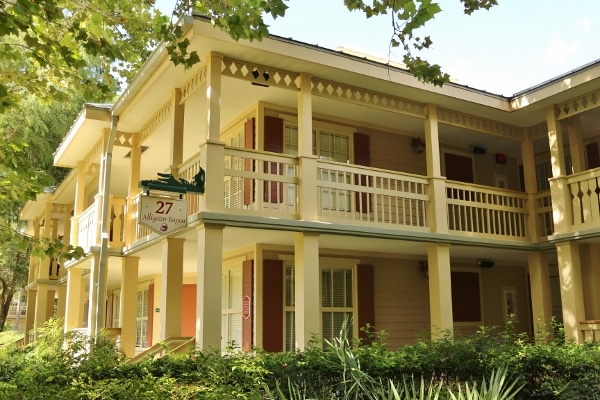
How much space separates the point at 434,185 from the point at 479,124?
6.87ft

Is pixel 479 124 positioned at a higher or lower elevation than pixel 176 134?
higher

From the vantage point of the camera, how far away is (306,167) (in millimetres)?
10180

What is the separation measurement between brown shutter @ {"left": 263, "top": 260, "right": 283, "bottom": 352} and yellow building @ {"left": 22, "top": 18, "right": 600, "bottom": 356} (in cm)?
3

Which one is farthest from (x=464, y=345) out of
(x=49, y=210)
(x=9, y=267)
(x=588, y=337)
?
(x=9, y=267)

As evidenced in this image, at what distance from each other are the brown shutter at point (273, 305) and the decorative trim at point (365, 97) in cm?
357

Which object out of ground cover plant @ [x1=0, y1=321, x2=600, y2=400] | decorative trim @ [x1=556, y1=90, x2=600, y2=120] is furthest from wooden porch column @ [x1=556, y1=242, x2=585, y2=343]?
ground cover plant @ [x1=0, y1=321, x2=600, y2=400]

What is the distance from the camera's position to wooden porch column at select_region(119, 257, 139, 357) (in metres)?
13.0

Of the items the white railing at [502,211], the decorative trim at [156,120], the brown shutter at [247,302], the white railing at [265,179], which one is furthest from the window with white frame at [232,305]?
the white railing at [502,211]

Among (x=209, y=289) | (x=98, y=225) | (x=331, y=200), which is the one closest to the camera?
(x=209, y=289)

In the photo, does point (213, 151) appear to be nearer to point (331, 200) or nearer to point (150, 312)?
point (331, 200)

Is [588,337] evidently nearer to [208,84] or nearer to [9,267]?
[208,84]

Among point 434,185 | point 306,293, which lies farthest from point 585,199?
point 306,293

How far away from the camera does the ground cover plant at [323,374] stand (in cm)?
501

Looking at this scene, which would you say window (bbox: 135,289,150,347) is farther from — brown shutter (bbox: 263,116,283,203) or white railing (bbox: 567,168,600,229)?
white railing (bbox: 567,168,600,229)
